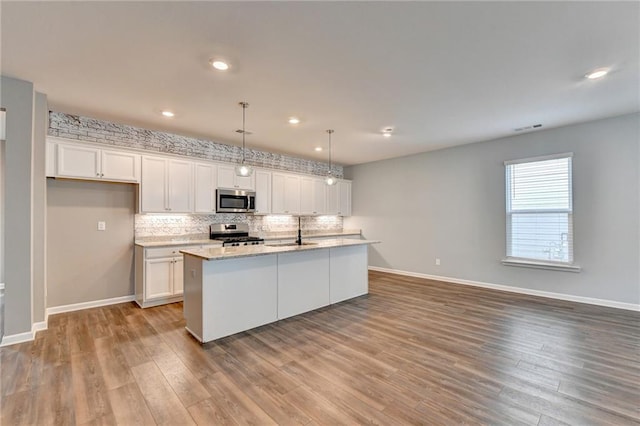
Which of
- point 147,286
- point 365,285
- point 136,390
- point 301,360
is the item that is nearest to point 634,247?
point 365,285

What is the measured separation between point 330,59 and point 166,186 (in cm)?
340

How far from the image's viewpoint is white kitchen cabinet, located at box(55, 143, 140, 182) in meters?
3.78

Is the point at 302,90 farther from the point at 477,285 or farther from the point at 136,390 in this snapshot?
the point at 477,285

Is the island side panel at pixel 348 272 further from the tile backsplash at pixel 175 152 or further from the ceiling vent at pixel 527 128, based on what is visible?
the ceiling vent at pixel 527 128

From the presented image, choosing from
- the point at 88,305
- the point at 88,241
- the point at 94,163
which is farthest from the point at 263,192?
the point at 88,305

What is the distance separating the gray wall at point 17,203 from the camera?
2.97 metres

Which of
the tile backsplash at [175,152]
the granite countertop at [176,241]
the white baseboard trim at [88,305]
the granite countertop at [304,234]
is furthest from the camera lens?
the granite countertop at [304,234]

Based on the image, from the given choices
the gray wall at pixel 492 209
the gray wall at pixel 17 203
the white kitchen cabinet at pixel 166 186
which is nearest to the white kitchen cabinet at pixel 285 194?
the white kitchen cabinet at pixel 166 186

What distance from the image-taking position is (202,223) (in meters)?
5.33

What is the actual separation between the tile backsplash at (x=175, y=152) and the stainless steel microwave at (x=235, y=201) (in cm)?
32

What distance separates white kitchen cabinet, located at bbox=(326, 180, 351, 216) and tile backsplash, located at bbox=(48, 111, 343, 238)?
72 centimetres

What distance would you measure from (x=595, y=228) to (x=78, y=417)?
6296mm

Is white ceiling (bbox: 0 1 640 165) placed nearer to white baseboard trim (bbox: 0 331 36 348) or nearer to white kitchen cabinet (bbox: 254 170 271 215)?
white kitchen cabinet (bbox: 254 170 271 215)

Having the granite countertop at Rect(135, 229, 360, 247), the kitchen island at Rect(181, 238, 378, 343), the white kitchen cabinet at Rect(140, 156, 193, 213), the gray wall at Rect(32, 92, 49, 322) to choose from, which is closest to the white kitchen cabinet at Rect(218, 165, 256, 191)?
the white kitchen cabinet at Rect(140, 156, 193, 213)
